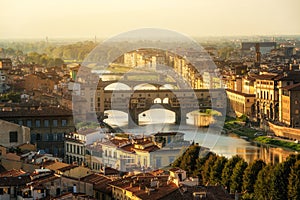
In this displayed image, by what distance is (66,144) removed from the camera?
10383 mm

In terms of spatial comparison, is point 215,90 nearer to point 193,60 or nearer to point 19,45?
point 193,60

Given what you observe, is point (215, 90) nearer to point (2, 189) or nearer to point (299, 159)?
point (299, 159)

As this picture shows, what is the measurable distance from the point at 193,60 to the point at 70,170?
2146 cm

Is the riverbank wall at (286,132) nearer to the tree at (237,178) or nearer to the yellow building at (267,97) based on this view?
the yellow building at (267,97)

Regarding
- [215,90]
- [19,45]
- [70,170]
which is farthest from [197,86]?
[19,45]

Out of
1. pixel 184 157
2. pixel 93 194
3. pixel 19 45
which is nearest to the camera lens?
pixel 93 194

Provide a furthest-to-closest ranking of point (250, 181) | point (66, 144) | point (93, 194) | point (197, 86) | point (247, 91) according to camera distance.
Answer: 1. point (197, 86)
2. point (247, 91)
3. point (66, 144)
4. point (250, 181)
5. point (93, 194)

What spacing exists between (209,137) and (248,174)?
6.20 m

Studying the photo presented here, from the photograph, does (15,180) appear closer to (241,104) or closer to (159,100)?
(159,100)

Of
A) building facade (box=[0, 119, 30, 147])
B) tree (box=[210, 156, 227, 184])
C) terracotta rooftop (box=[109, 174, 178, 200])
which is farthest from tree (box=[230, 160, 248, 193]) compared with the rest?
building facade (box=[0, 119, 30, 147])

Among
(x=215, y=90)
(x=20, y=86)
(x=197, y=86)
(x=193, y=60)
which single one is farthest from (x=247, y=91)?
(x=193, y=60)

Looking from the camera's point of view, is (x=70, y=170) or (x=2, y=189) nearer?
(x=2, y=189)

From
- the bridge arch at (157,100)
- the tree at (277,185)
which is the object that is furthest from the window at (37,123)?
the bridge arch at (157,100)

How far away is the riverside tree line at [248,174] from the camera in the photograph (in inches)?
309
